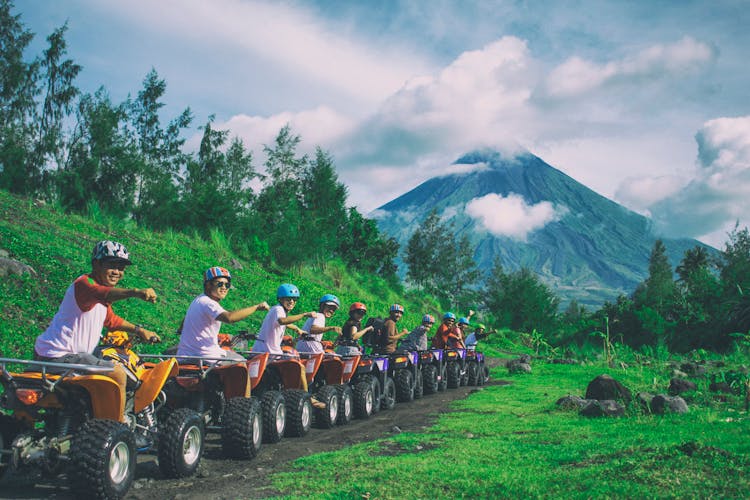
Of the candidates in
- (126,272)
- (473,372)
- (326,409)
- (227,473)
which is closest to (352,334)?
(326,409)

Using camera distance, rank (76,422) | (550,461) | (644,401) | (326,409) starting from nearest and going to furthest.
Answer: (76,422), (550,461), (644,401), (326,409)

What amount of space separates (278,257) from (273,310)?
23.3m

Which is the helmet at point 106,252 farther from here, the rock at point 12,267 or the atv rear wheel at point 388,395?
the rock at point 12,267

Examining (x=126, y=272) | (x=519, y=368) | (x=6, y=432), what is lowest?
(x=519, y=368)

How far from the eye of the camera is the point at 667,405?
9.38 meters

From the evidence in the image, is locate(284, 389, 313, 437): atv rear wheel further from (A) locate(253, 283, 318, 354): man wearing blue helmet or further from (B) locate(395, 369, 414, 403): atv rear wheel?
(B) locate(395, 369, 414, 403): atv rear wheel

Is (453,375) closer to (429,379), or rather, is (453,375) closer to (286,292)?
(429,379)

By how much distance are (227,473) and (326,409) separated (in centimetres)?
334

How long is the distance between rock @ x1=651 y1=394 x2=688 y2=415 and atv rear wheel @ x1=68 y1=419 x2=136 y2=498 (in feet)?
25.2

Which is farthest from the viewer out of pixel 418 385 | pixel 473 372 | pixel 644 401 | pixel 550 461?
pixel 473 372

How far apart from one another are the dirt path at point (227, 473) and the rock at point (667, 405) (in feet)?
11.5

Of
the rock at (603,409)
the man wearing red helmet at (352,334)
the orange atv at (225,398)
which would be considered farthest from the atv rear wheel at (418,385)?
the orange atv at (225,398)

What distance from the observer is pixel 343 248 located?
5200 cm

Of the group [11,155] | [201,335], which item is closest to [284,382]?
[201,335]
